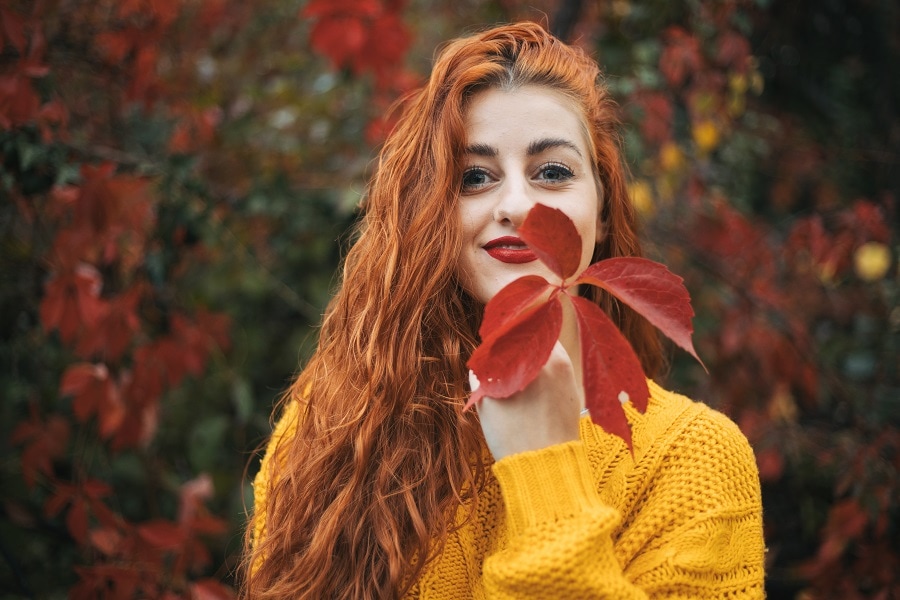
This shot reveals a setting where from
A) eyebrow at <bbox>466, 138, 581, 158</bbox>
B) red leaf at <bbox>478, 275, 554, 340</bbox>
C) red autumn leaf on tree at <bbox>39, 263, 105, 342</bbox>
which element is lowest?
red autumn leaf on tree at <bbox>39, 263, 105, 342</bbox>

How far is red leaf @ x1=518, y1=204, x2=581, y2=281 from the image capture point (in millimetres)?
937

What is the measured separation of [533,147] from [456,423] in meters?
0.53

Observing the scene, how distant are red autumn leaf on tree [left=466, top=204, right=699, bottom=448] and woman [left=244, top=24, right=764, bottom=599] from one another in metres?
0.24

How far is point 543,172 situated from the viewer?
1.38 meters

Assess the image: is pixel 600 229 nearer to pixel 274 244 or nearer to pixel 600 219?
pixel 600 219

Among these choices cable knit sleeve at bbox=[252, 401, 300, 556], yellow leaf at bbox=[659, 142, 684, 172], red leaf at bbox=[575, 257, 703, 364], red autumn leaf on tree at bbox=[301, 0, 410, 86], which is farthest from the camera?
yellow leaf at bbox=[659, 142, 684, 172]

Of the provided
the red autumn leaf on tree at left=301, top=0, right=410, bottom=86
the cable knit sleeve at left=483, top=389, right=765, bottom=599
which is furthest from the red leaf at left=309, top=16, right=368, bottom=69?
the cable knit sleeve at left=483, top=389, right=765, bottom=599

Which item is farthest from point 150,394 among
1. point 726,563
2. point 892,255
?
point 892,255

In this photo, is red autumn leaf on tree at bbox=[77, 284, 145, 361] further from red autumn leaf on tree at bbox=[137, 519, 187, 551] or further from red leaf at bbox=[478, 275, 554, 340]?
red leaf at bbox=[478, 275, 554, 340]

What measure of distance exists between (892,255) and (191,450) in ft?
7.68

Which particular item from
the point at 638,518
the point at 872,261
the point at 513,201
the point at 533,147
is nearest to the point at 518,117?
the point at 533,147

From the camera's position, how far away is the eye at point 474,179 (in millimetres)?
1399

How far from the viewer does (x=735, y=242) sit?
2.69 meters

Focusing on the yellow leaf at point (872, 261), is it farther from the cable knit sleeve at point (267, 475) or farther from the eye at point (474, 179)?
the cable knit sleeve at point (267, 475)
